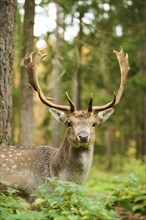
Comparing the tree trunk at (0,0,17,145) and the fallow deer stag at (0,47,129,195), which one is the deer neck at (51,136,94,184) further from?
the tree trunk at (0,0,17,145)

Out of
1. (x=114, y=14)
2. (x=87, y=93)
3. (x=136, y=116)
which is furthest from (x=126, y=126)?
(x=114, y=14)

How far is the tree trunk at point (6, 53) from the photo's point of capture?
24.5ft

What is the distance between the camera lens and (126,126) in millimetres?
28500

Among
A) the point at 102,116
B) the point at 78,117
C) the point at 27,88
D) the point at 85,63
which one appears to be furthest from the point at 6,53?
the point at 85,63

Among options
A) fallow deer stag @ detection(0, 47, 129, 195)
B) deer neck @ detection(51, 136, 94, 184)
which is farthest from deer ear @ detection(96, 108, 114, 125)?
deer neck @ detection(51, 136, 94, 184)

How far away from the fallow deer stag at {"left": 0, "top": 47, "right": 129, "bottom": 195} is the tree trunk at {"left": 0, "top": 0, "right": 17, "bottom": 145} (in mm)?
412

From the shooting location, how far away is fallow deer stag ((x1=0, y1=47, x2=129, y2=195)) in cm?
690

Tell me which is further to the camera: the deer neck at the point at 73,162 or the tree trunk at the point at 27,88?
the tree trunk at the point at 27,88

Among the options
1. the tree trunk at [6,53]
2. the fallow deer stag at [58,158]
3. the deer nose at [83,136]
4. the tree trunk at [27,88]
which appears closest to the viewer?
the deer nose at [83,136]

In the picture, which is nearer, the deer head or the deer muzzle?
the deer muzzle

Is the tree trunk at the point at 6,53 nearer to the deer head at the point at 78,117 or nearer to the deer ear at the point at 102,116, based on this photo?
the deer head at the point at 78,117

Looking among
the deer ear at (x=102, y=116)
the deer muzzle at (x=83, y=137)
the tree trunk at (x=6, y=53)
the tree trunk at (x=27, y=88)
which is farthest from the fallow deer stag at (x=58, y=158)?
the tree trunk at (x=27, y=88)

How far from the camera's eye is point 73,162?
22.9ft

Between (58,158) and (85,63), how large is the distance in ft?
21.6
